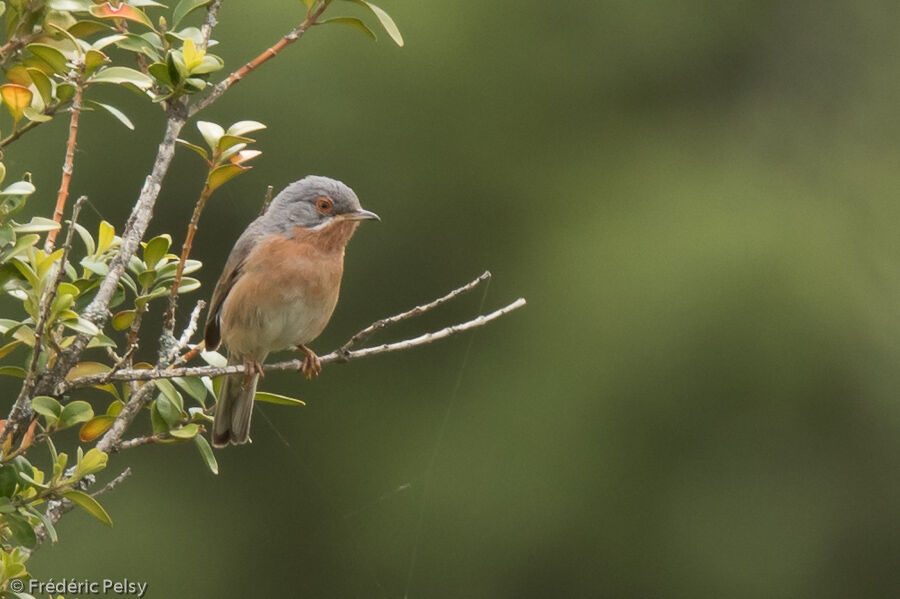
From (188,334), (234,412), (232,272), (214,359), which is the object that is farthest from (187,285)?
(232,272)

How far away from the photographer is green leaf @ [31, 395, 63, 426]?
261 centimetres

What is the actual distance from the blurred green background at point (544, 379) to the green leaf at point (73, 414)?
6812mm

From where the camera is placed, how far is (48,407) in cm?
265

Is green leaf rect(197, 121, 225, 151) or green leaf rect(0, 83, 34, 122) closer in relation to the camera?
green leaf rect(0, 83, 34, 122)

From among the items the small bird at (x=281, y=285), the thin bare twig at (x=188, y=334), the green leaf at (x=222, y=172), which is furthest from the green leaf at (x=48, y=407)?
the small bird at (x=281, y=285)

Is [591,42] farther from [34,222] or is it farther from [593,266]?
[34,222]

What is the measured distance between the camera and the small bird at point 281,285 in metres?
4.68

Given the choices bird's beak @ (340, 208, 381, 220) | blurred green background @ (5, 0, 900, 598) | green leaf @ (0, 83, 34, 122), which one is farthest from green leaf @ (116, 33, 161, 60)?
blurred green background @ (5, 0, 900, 598)

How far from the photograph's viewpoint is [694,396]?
33.9ft

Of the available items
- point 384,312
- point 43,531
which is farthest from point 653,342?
point 43,531

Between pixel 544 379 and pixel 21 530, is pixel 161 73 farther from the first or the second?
pixel 544 379

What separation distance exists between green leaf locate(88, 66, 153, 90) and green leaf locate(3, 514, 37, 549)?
0.92 metres

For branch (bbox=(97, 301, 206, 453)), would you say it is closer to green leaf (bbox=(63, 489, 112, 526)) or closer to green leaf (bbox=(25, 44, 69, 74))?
green leaf (bbox=(63, 489, 112, 526))

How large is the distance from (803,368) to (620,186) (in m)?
2.25
